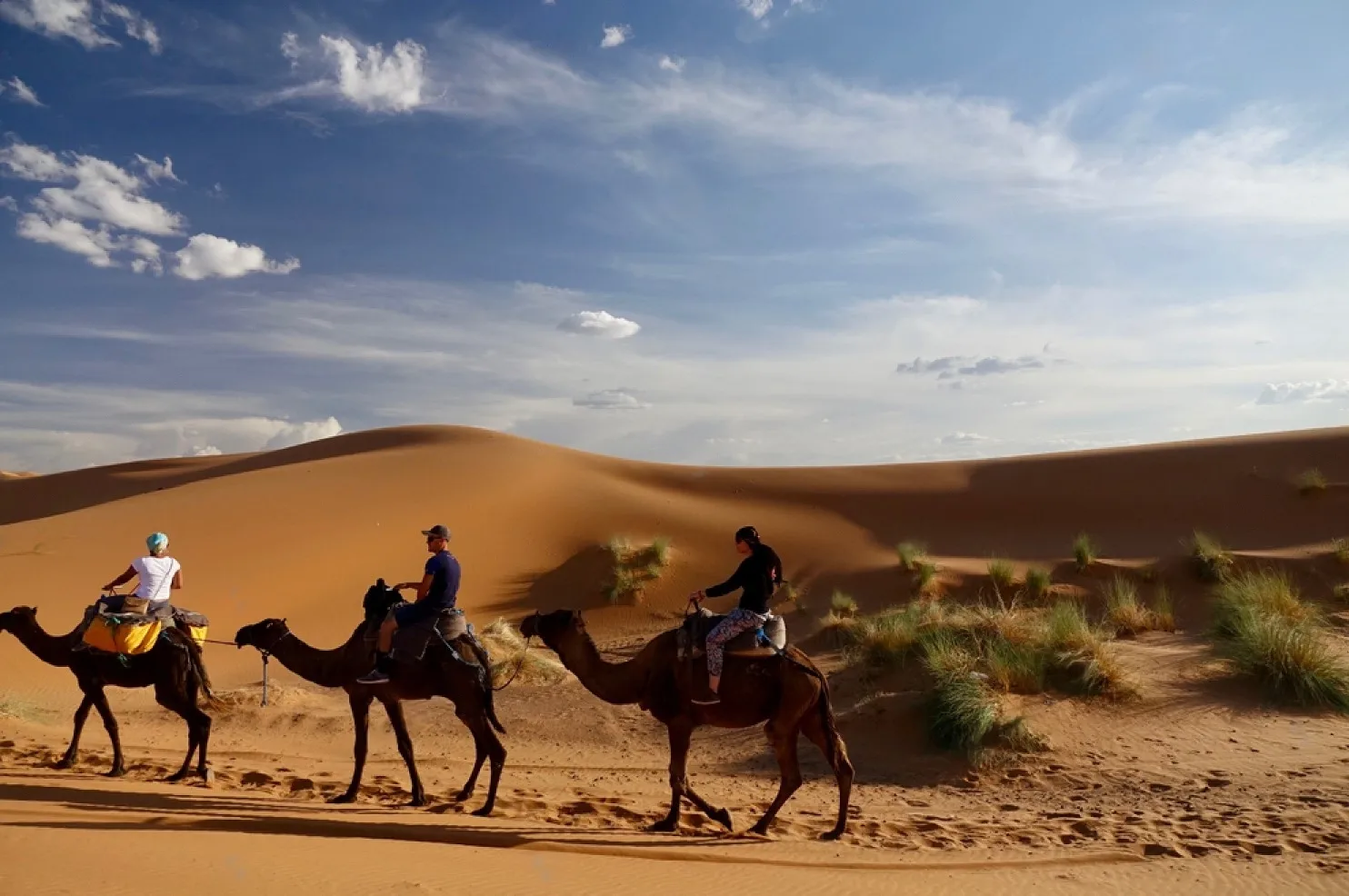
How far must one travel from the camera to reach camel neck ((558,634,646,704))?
904 cm

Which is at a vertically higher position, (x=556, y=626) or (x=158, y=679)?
(x=556, y=626)

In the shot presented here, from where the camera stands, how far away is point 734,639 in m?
8.73

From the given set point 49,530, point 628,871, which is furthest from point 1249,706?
point 49,530

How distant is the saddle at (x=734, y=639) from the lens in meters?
8.71

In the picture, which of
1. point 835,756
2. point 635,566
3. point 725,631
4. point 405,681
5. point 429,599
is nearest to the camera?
point 835,756

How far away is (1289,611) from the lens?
14445 mm

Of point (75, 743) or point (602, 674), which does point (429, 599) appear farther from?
point (75, 743)

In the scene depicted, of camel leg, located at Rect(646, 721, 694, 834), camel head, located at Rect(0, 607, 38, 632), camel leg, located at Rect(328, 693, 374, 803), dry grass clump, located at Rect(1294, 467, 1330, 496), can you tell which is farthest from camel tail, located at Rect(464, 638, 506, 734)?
dry grass clump, located at Rect(1294, 467, 1330, 496)

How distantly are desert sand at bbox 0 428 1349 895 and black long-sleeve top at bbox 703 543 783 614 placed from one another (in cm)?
208

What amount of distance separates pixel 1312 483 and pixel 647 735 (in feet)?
81.5

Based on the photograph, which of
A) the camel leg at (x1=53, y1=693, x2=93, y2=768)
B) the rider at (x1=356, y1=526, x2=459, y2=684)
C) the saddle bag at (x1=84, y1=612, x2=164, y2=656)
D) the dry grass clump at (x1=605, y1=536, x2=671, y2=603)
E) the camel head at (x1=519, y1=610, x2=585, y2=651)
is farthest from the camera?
the dry grass clump at (x1=605, y1=536, x2=671, y2=603)

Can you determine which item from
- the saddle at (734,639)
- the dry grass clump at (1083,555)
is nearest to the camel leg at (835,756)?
the saddle at (734,639)

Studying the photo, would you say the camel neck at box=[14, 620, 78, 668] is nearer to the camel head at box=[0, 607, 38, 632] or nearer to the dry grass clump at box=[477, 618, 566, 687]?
the camel head at box=[0, 607, 38, 632]

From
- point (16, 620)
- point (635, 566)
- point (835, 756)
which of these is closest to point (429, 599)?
point (835, 756)
